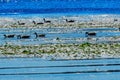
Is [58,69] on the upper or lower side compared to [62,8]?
lower

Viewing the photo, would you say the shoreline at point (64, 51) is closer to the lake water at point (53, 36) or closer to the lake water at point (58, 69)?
the lake water at point (58, 69)

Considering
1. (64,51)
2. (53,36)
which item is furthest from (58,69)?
(53,36)

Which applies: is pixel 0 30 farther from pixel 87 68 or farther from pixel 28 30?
pixel 87 68

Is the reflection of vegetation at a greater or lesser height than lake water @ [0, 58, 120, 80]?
greater

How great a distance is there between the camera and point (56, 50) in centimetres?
3884

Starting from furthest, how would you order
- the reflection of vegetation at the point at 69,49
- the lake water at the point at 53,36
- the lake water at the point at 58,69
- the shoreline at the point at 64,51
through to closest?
the lake water at the point at 53,36 < the reflection of vegetation at the point at 69,49 < the shoreline at the point at 64,51 < the lake water at the point at 58,69

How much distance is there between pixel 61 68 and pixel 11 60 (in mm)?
4519

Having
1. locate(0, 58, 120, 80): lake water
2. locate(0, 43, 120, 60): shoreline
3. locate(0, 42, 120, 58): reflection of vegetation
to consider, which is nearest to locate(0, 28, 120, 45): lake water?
locate(0, 42, 120, 58): reflection of vegetation

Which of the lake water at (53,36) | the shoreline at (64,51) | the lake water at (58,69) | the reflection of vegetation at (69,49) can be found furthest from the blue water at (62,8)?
the lake water at (58,69)

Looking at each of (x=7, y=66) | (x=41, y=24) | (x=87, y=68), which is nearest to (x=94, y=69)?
(x=87, y=68)

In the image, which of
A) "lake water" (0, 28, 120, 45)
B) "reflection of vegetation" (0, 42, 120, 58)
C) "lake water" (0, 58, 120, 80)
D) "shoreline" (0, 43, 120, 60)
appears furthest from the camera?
"lake water" (0, 28, 120, 45)

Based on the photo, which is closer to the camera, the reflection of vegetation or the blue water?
the reflection of vegetation

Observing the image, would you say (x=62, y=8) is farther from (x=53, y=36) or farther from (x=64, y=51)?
(x=64, y=51)

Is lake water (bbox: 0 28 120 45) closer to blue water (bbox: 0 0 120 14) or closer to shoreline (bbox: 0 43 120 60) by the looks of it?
shoreline (bbox: 0 43 120 60)
